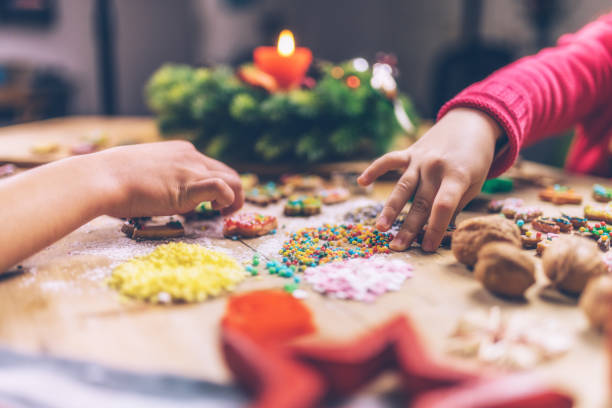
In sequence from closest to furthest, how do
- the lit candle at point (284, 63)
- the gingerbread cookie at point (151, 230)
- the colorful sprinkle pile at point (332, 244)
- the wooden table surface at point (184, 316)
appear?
the wooden table surface at point (184, 316) < the colorful sprinkle pile at point (332, 244) < the gingerbread cookie at point (151, 230) < the lit candle at point (284, 63)

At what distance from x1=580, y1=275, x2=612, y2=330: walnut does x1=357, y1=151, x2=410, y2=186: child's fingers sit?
1.41ft

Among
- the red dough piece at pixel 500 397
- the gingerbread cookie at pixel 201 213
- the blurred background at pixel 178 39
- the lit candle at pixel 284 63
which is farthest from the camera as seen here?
the blurred background at pixel 178 39

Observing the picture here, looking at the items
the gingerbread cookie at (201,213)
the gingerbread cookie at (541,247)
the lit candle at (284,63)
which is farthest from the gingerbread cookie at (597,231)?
the lit candle at (284,63)

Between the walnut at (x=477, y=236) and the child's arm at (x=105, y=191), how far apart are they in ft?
1.42

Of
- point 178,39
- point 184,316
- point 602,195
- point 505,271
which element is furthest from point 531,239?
point 178,39

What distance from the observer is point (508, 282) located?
2.16ft

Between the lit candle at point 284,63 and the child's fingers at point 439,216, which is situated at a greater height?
the lit candle at point 284,63

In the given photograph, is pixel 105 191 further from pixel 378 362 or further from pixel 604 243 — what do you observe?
pixel 604 243

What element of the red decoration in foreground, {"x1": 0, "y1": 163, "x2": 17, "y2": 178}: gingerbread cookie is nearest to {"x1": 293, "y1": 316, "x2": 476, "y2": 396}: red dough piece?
the red decoration in foreground

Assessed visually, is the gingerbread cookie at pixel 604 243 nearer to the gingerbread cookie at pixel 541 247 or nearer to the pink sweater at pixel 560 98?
the gingerbread cookie at pixel 541 247

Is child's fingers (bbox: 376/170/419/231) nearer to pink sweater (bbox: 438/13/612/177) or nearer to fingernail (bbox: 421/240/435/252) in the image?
fingernail (bbox: 421/240/435/252)

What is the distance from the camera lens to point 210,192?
96 cm

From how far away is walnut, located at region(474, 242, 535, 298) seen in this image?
658 millimetres

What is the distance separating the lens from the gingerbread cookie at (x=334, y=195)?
1.19 m
